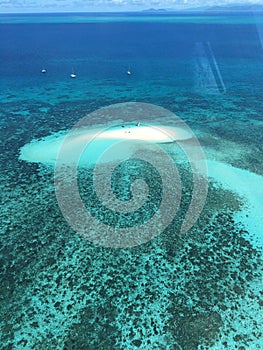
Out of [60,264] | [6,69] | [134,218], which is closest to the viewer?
[60,264]

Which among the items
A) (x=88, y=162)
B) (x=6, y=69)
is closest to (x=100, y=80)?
(x=6, y=69)

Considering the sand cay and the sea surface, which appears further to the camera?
the sand cay

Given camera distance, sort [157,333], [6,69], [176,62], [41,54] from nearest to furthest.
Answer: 1. [157,333]
2. [6,69]
3. [176,62]
4. [41,54]

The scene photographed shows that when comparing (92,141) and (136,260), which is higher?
(92,141)

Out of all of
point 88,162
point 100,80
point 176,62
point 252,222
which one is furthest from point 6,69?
point 252,222

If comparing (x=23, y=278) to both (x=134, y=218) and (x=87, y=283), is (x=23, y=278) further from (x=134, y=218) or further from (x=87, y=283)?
(x=134, y=218)

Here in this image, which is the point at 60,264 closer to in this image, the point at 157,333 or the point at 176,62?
the point at 157,333

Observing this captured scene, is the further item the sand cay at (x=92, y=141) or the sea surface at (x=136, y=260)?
the sand cay at (x=92, y=141)

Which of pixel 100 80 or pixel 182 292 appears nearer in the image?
pixel 182 292

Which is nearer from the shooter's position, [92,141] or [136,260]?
[136,260]
